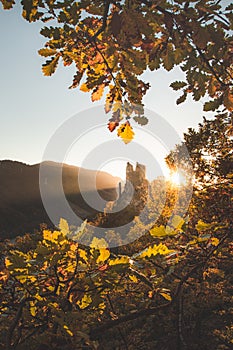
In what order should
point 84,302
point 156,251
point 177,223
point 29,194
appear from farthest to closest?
point 29,194 < point 84,302 < point 177,223 < point 156,251

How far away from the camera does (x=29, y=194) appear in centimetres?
3219

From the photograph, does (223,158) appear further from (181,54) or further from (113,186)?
(113,186)

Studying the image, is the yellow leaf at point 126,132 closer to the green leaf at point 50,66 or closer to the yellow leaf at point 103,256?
the green leaf at point 50,66

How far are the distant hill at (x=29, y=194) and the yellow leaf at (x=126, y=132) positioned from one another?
75.4 feet

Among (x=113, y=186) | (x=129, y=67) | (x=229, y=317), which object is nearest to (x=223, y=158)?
(x=229, y=317)

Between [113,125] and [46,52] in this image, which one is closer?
[46,52]

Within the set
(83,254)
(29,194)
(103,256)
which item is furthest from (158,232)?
(29,194)

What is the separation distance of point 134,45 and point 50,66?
0.45 meters

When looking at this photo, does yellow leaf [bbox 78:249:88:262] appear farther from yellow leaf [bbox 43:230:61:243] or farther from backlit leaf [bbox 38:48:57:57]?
backlit leaf [bbox 38:48:57:57]

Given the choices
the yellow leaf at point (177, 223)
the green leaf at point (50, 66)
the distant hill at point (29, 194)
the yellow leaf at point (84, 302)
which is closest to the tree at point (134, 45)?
the green leaf at point (50, 66)

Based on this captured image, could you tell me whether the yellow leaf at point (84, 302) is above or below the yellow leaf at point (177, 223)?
below

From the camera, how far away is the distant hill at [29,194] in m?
26.8

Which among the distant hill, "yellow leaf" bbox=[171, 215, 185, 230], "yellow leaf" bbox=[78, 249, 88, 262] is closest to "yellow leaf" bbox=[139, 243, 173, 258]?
"yellow leaf" bbox=[171, 215, 185, 230]

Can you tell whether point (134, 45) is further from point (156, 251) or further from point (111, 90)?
point (156, 251)
